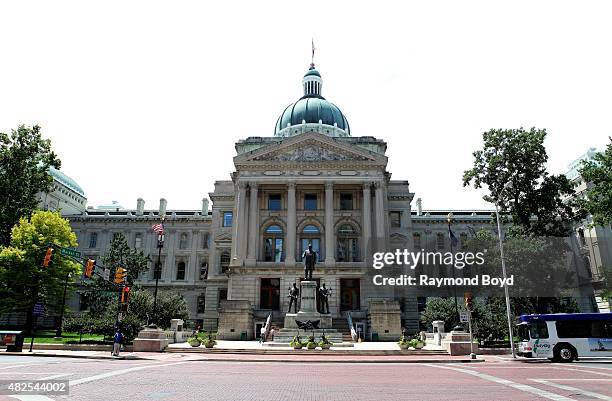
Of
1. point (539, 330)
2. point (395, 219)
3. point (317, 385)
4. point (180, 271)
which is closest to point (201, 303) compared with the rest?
point (180, 271)

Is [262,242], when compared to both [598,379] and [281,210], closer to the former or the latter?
[281,210]

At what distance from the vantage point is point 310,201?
56625mm

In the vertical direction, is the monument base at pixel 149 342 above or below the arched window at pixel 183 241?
below

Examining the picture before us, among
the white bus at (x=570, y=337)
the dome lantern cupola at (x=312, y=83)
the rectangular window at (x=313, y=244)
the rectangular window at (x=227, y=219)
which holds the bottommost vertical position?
the white bus at (x=570, y=337)

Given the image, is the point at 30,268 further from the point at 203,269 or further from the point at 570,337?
the point at 570,337

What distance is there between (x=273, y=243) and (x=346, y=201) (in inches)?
416

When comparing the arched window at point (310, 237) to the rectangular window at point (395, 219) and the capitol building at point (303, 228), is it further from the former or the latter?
the rectangular window at point (395, 219)

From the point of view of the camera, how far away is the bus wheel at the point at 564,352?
994 inches

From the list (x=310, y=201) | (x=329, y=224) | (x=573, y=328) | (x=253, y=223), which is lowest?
(x=573, y=328)

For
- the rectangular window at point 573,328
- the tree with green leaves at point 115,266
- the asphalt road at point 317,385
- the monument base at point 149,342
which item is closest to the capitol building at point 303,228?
the tree with green leaves at point 115,266

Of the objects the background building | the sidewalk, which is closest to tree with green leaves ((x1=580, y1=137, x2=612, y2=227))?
the background building

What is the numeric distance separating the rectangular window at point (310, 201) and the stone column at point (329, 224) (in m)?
2.94

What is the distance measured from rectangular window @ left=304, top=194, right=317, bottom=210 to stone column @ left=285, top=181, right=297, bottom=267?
10.6 feet

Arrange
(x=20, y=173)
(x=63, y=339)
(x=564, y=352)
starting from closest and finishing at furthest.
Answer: (x=564, y=352) < (x=63, y=339) < (x=20, y=173)
